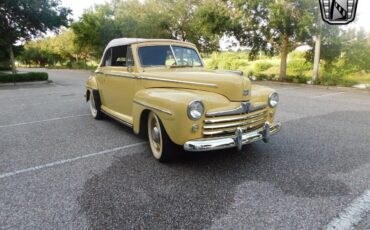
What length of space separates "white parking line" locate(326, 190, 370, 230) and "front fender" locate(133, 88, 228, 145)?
1.69 m

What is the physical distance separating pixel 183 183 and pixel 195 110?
2.90ft

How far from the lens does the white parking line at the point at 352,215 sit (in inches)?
102

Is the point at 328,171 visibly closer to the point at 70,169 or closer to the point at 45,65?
the point at 70,169

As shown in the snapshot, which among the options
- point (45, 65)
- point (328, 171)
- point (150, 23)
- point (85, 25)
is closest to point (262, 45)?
point (150, 23)

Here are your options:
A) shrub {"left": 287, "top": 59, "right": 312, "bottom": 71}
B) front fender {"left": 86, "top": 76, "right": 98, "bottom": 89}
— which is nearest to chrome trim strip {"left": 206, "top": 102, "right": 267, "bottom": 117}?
front fender {"left": 86, "top": 76, "right": 98, "bottom": 89}

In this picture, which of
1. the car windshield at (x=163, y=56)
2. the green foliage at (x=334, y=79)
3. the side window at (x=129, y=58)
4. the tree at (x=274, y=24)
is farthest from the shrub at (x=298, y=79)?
the side window at (x=129, y=58)

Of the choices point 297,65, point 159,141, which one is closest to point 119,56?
point 159,141

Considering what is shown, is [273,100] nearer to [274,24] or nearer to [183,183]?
[183,183]

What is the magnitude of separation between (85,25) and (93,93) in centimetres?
3089

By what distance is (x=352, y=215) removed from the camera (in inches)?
109

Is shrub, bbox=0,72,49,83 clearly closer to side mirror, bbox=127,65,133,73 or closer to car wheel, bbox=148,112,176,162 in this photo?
side mirror, bbox=127,65,133,73

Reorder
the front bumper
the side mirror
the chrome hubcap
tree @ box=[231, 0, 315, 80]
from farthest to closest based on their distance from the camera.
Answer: tree @ box=[231, 0, 315, 80] < the side mirror < the chrome hubcap < the front bumper

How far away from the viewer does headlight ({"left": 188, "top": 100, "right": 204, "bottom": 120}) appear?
11.5 ft

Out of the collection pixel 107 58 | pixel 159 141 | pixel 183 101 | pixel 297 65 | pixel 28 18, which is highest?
pixel 28 18
